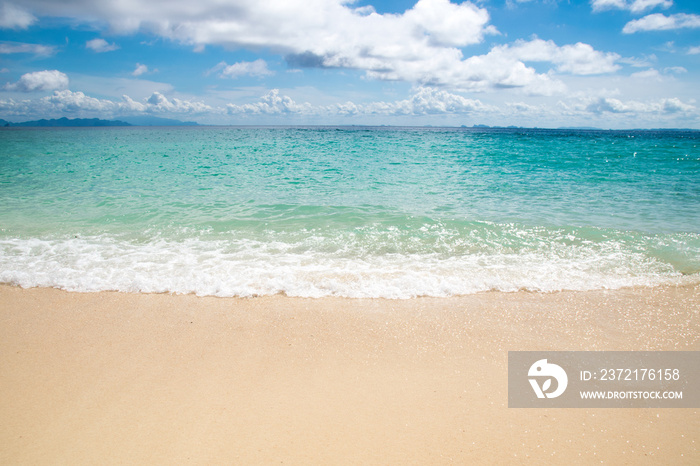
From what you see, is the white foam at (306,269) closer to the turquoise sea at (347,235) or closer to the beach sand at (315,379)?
the turquoise sea at (347,235)

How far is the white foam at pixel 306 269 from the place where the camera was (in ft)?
17.6

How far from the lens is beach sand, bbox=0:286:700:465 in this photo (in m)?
2.71

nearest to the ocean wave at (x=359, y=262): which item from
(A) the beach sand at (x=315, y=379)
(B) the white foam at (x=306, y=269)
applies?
(B) the white foam at (x=306, y=269)

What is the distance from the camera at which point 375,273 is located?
591 cm


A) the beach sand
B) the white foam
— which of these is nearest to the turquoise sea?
the white foam

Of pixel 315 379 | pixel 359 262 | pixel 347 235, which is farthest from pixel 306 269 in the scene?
pixel 315 379

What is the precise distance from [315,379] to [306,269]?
9.15ft

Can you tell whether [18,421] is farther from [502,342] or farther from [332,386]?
[502,342]

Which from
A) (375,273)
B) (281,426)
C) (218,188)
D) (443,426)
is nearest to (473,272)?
(375,273)

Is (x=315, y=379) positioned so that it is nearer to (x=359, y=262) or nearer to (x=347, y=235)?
(x=359, y=262)

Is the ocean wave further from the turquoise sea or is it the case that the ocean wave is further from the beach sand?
the beach sand

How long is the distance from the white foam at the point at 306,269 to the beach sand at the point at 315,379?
0.33 m

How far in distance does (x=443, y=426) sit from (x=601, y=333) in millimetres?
2721

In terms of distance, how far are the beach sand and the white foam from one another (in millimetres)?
329
